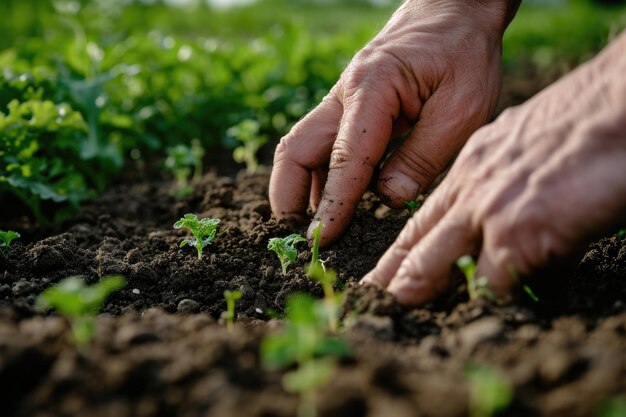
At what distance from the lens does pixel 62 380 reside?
1.54 m

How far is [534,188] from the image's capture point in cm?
192

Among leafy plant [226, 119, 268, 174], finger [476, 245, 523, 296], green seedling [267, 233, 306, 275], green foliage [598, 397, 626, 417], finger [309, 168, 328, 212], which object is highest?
green foliage [598, 397, 626, 417]

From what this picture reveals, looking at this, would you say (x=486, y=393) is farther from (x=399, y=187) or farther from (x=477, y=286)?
(x=399, y=187)

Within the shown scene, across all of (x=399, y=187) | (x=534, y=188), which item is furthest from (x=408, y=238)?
(x=399, y=187)

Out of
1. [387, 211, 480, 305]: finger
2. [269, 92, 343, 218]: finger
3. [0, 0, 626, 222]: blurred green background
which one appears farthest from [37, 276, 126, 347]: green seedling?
[0, 0, 626, 222]: blurred green background

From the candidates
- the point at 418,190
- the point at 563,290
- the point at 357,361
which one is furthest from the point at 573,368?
the point at 418,190

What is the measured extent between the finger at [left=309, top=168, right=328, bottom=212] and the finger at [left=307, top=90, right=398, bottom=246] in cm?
38

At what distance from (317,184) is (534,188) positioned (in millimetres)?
1460

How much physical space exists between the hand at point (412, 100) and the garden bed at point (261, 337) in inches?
10.3

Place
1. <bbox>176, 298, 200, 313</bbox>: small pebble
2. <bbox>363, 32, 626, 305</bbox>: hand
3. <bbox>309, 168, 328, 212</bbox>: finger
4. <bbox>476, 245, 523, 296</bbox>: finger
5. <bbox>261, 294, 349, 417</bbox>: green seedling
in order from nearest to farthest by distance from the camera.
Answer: <bbox>261, 294, 349, 417</bbox>: green seedling, <bbox>363, 32, 626, 305</bbox>: hand, <bbox>476, 245, 523, 296</bbox>: finger, <bbox>176, 298, 200, 313</bbox>: small pebble, <bbox>309, 168, 328, 212</bbox>: finger

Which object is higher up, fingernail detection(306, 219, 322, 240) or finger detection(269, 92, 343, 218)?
finger detection(269, 92, 343, 218)

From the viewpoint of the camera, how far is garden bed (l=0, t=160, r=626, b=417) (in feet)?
4.94

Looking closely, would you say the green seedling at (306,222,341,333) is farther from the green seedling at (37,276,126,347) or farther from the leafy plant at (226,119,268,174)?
the leafy plant at (226,119,268,174)

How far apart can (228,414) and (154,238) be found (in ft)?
6.44
